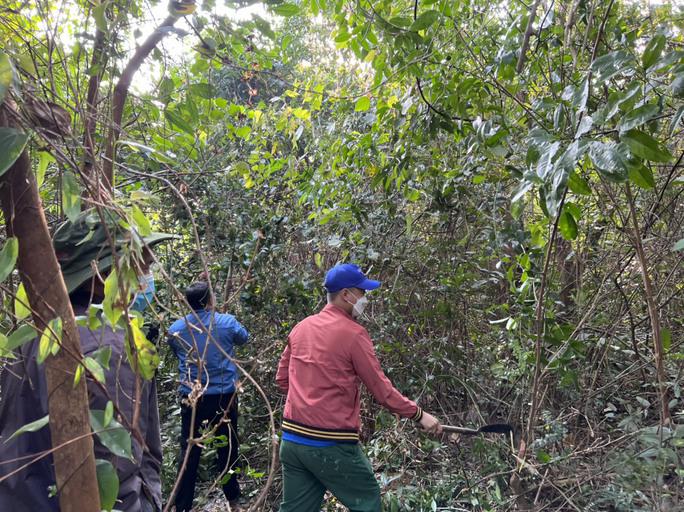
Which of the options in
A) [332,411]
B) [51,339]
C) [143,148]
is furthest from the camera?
[332,411]

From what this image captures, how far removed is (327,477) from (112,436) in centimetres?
248

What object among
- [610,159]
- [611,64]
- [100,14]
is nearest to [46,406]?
[100,14]

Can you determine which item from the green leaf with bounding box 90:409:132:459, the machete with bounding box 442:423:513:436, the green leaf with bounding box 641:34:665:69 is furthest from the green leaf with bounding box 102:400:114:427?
the machete with bounding box 442:423:513:436

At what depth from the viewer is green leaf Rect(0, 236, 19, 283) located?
1.00 metres

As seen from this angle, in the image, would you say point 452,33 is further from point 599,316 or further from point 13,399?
point 13,399

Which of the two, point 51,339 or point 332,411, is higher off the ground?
point 51,339

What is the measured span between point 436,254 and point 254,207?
210cm

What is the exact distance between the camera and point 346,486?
3383mm

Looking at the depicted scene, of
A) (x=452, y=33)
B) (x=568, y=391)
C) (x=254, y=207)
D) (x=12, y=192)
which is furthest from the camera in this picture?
(x=254, y=207)

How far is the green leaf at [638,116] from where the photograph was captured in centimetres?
150

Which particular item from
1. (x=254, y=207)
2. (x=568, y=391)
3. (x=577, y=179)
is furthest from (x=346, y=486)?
(x=254, y=207)

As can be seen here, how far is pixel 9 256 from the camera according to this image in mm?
1015

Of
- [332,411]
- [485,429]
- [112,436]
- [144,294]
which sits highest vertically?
[144,294]

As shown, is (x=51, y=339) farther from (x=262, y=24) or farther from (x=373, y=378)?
(x=373, y=378)
